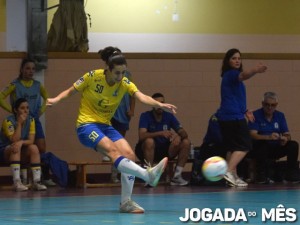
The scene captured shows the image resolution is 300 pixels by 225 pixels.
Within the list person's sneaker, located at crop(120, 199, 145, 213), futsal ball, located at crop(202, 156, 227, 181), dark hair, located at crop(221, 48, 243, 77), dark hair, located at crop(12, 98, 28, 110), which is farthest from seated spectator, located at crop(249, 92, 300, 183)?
person's sneaker, located at crop(120, 199, 145, 213)

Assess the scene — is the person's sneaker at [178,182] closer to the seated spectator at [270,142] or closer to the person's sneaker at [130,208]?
the seated spectator at [270,142]

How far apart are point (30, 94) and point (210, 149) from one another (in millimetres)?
3123

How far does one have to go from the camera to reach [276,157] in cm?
1493

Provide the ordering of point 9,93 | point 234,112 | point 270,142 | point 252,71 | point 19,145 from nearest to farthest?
point 252,71 → point 234,112 → point 19,145 → point 9,93 → point 270,142

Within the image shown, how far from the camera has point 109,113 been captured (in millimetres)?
10016

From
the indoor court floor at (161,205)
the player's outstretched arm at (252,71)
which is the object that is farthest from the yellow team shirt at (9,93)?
the player's outstretched arm at (252,71)

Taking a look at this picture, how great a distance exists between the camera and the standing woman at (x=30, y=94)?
14.2 m

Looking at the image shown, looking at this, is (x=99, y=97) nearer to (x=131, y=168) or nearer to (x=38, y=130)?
(x=131, y=168)

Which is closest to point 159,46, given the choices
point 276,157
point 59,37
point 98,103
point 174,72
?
point 174,72

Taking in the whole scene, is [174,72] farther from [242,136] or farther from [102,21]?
[242,136]

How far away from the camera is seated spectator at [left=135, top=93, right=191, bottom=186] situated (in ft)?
47.2

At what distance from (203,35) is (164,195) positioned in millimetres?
5826

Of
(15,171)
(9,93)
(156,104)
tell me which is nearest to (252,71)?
(156,104)

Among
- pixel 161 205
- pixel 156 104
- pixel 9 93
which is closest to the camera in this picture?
pixel 156 104
